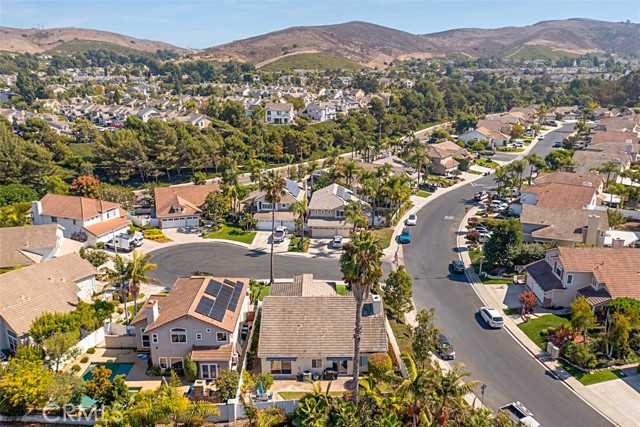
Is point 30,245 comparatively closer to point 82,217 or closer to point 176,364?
point 82,217

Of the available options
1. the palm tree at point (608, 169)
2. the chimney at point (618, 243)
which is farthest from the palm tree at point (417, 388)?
the palm tree at point (608, 169)

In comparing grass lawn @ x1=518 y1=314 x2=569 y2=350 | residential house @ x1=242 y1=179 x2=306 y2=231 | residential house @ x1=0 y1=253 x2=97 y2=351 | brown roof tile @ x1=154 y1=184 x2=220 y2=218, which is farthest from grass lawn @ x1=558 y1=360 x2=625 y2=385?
brown roof tile @ x1=154 y1=184 x2=220 y2=218

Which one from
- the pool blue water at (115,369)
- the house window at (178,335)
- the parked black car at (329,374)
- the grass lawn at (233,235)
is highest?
the house window at (178,335)

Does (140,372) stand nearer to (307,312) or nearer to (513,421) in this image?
(307,312)

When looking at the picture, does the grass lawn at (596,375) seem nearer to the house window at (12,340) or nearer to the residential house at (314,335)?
the residential house at (314,335)

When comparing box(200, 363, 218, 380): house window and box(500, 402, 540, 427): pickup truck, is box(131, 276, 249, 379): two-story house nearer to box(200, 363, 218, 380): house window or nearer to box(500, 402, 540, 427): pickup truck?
box(200, 363, 218, 380): house window

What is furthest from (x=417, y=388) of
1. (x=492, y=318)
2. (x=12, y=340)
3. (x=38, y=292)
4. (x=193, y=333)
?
(x=38, y=292)
